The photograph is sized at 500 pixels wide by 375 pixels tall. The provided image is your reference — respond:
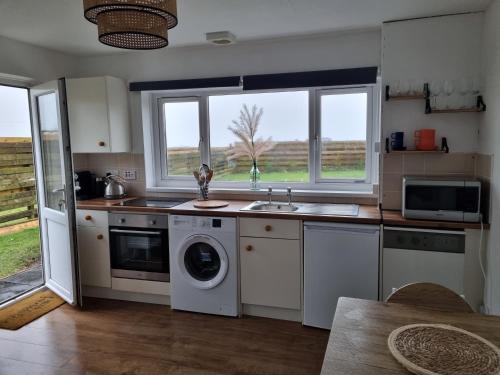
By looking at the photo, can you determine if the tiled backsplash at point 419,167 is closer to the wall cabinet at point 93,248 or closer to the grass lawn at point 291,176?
the grass lawn at point 291,176

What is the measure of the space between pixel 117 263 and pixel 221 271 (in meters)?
1.02

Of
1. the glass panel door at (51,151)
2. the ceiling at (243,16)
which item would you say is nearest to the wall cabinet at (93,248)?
the glass panel door at (51,151)

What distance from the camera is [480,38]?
2658 mm

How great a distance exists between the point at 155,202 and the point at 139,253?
0.48m

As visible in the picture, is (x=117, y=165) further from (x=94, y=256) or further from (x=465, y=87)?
(x=465, y=87)

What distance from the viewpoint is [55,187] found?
3387 mm

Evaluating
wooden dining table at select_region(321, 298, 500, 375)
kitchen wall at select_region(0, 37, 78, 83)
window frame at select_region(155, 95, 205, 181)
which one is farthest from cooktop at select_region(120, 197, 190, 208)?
wooden dining table at select_region(321, 298, 500, 375)

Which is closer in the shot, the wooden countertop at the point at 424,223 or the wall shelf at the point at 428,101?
the wooden countertop at the point at 424,223

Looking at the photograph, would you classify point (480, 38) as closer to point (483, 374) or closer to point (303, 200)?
point (303, 200)

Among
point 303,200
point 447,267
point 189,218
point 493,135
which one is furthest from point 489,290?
point 189,218

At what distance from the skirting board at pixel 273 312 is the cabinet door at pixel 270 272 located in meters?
0.08

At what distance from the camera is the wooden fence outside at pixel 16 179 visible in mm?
3883

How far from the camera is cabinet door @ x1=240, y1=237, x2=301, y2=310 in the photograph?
9.43 ft

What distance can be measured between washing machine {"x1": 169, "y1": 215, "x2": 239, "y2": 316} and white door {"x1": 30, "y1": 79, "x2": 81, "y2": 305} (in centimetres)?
85
